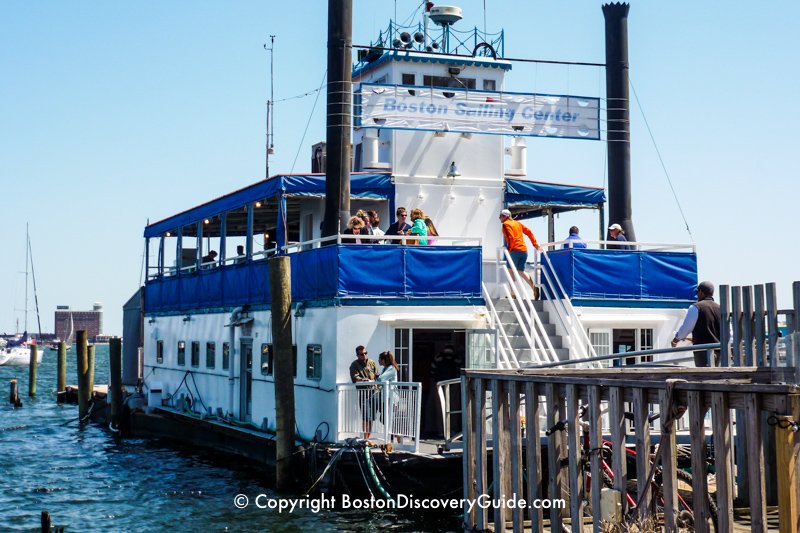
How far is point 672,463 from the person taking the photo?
978 cm

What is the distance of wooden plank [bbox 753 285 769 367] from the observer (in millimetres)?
12500

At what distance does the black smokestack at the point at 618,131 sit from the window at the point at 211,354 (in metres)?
10.6

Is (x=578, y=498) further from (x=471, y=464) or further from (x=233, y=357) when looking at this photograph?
(x=233, y=357)

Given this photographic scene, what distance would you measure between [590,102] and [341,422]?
390 inches

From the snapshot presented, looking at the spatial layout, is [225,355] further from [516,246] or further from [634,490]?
[634,490]

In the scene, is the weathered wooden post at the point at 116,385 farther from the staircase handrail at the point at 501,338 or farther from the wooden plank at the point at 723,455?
the wooden plank at the point at 723,455

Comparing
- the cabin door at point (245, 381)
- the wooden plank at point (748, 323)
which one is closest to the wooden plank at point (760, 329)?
the wooden plank at point (748, 323)

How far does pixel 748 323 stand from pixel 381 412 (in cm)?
784

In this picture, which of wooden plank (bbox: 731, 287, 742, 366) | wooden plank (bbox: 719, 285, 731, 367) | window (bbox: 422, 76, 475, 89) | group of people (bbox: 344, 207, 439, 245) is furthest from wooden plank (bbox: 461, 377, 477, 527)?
window (bbox: 422, 76, 475, 89)

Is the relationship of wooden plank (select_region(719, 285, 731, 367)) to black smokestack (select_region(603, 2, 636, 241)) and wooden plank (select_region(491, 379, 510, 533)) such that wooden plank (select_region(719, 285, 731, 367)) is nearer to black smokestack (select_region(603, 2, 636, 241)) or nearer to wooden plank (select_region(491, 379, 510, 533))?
wooden plank (select_region(491, 379, 510, 533))

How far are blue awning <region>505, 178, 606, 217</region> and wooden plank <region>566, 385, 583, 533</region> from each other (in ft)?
44.4

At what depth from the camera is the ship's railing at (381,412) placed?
60.2 ft

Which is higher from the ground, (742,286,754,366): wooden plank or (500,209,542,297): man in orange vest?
(500,209,542,297): man in orange vest

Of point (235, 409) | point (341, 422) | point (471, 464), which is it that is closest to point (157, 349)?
point (235, 409)
